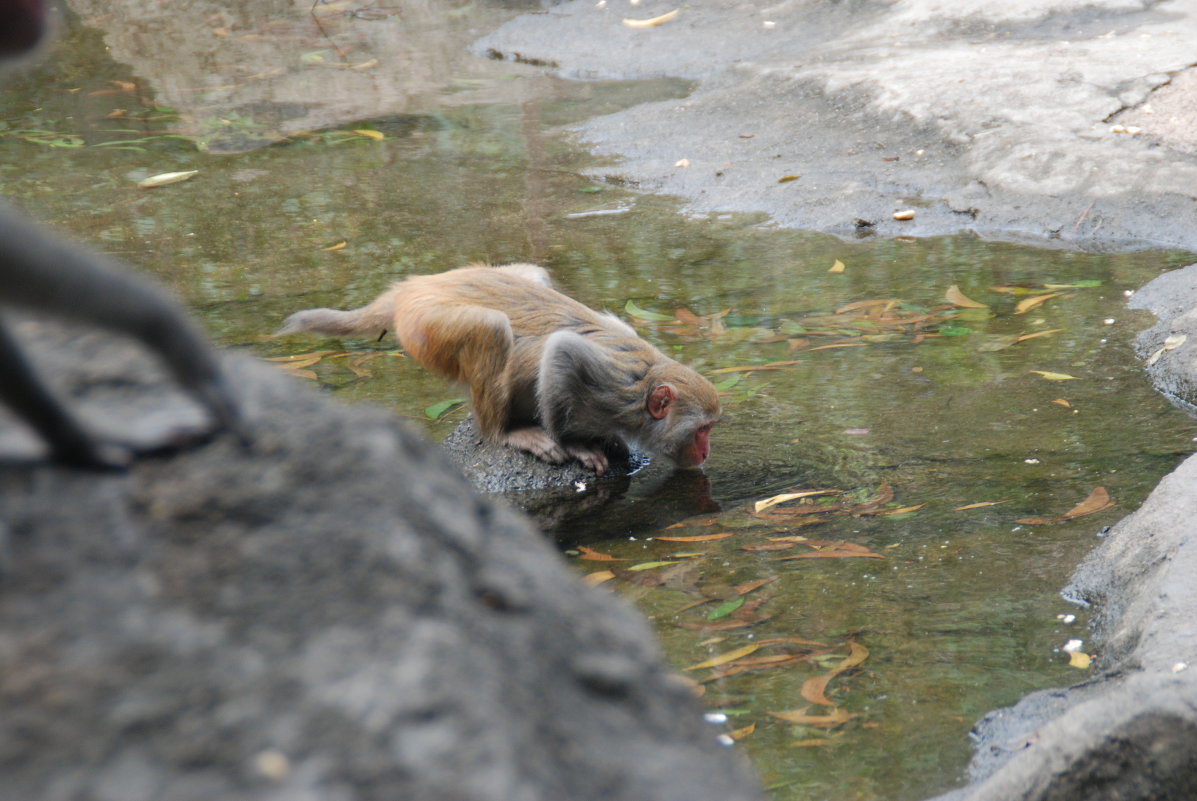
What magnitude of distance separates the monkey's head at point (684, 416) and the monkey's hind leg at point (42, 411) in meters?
3.36

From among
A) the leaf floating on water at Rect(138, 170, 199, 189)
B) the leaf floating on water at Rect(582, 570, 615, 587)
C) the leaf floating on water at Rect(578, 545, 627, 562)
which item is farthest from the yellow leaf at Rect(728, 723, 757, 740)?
the leaf floating on water at Rect(138, 170, 199, 189)

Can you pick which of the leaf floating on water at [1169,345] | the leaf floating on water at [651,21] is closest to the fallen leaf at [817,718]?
the leaf floating on water at [1169,345]

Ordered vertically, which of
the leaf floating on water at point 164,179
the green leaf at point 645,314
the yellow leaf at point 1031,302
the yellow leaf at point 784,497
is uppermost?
the leaf floating on water at point 164,179

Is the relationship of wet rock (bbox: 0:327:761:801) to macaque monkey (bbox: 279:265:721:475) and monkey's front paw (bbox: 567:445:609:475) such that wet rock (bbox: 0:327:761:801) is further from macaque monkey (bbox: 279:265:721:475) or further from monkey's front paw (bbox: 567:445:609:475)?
monkey's front paw (bbox: 567:445:609:475)

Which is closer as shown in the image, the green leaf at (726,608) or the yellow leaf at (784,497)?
the green leaf at (726,608)

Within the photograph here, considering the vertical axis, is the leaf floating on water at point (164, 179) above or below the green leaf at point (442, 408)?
above

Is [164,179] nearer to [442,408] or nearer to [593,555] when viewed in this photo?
[442,408]

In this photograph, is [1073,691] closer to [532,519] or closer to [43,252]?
[532,519]

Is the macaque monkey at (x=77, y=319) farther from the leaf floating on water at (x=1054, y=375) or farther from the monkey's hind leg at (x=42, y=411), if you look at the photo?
the leaf floating on water at (x=1054, y=375)

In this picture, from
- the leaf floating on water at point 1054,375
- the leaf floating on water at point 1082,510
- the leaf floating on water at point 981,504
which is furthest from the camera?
the leaf floating on water at point 1054,375

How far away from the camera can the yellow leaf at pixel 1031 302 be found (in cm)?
568

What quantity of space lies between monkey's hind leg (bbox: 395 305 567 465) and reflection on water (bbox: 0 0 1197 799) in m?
0.51

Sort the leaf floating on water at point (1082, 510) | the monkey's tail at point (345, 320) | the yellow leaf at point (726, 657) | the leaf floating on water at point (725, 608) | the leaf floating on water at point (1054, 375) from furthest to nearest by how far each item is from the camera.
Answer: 1. the leaf floating on water at point (1054, 375)
2. the monkey's tail at point (345, 320)
3. the leaf floating on water at point (1082, 510)
4. the leaf floating on water at point (725, 608)
5. the yellow leaf at point (726, 657)

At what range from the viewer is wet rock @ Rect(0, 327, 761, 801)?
1.12 meters
